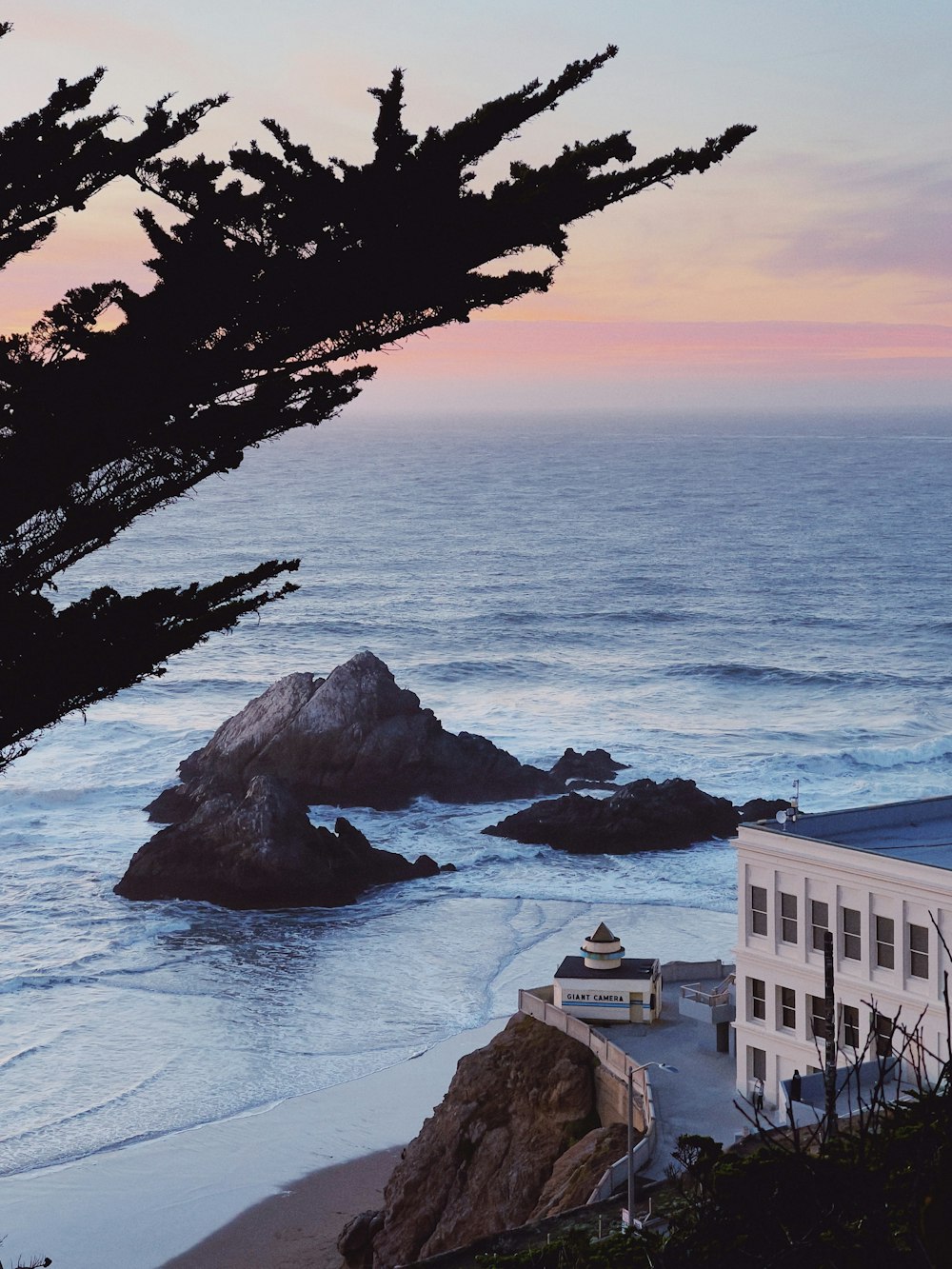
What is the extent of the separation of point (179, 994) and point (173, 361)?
30.1m

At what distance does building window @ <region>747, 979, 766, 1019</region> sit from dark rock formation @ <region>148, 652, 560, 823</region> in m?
28.9

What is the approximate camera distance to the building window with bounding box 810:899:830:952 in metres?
25.2

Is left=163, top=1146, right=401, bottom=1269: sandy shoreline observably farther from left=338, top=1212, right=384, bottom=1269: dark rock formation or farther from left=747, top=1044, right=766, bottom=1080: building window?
left=747, top=1044, right=766, bottom=1080: building window

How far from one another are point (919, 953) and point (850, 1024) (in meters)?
2.09

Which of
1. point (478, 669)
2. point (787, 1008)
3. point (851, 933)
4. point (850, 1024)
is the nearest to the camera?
point (851, 933)

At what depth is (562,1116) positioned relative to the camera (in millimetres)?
26203

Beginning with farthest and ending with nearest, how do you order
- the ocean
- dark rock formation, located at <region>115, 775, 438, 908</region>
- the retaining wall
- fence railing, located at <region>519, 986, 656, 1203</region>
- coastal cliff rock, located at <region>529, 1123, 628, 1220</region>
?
1. dark rock formation, located at <region>115, 775, 438, 908</region>
2. the ocean
3. coastal cliff rock, located at <region>529, 1123, 628, 1220</region>
4. the retaining wall
5. fence railing, located at <region>519, 986, 656, 1203</region>

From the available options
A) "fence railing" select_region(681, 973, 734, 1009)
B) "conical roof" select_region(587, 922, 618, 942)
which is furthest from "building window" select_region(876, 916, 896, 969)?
"conical roof" select_region(587, 922, 618, 942)

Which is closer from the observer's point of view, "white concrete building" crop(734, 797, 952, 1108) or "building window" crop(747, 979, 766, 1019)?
"white concrete building" crop(734, 797, 952, 1108)

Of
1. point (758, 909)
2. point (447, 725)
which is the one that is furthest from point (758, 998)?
point (447, 725)

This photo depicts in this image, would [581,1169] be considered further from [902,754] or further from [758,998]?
[902,754]

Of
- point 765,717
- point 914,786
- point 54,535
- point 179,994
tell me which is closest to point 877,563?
point 765,717

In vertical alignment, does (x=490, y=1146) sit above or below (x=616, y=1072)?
below

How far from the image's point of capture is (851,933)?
24.8 meters
